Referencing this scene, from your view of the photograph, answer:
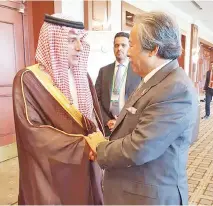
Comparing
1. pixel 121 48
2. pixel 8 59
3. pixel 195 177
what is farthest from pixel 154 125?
pixel 8 59

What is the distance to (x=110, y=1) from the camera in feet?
15.7

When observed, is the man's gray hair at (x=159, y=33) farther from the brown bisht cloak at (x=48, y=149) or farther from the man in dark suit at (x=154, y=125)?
the brown bisht cloak at (x=48, y=149)

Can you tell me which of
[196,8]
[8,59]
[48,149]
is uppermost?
[196,8]

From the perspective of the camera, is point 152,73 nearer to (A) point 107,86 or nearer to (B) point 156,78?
(B) point 156,78

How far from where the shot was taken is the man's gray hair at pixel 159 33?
38.9 inches

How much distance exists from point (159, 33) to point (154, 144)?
0.41m

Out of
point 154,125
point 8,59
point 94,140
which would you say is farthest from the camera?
point 8,59

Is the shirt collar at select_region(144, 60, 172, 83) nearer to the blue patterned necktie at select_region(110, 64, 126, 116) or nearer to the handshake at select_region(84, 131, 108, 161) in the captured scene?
the handshake at select_region(84, 131, 108, 161)

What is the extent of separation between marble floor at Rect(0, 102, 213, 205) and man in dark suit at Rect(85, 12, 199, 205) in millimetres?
1725

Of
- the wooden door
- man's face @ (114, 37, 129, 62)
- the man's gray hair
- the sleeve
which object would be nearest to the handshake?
the sleeve

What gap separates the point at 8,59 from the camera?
377 centimetres

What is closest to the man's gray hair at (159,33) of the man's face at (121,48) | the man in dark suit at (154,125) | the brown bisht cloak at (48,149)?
the man in dark suit at (154,125)

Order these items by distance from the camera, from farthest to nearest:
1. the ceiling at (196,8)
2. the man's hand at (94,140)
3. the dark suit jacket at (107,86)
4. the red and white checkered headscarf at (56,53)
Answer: the ceiling at (196,8), the dark suit jacket at (107,86), the red and white checkered headscarf at (56,53), the man's hand at (94,140)

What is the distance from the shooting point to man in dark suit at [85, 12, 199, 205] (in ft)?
3.08
